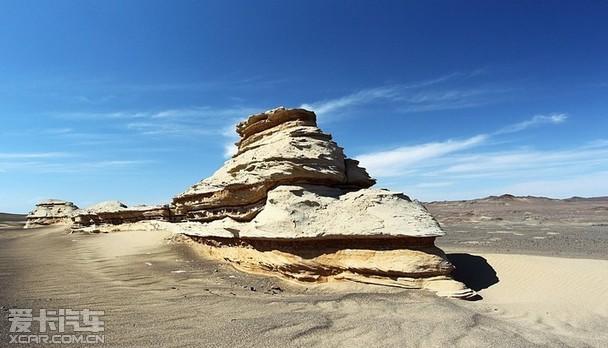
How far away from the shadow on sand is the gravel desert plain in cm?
5

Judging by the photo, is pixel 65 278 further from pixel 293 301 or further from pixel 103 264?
pixel 293 301

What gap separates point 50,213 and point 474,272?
37.6 meters

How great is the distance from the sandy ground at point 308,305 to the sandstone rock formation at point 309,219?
526 millimetres

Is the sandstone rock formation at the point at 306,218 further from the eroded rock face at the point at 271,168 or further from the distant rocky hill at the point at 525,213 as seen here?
the distant rocky hill at the point at 525,213

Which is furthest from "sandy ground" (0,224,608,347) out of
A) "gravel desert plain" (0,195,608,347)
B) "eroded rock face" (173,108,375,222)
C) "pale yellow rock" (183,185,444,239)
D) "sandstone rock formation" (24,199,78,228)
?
"sandstone rock formation" (24,199,78,228)

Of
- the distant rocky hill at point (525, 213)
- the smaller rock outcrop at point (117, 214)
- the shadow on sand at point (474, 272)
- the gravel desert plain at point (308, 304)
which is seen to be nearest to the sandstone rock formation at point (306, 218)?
the gravel desert plain at point (308, 304)

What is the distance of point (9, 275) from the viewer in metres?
8.79

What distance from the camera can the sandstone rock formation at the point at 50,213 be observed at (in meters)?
34.0

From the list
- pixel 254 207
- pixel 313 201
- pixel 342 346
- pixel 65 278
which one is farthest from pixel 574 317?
pixel 65 278

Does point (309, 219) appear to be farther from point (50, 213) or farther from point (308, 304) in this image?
point (50, 213)

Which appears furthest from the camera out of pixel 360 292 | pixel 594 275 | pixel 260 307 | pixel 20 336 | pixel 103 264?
pixel 103 264

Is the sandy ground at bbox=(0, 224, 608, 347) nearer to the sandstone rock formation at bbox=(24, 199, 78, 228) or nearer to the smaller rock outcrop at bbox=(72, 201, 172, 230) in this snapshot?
the smaller rock outcrop at bbox=(72, 201, 172, 230)

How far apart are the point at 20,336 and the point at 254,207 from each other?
7.56 metres

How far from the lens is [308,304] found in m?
7.38
